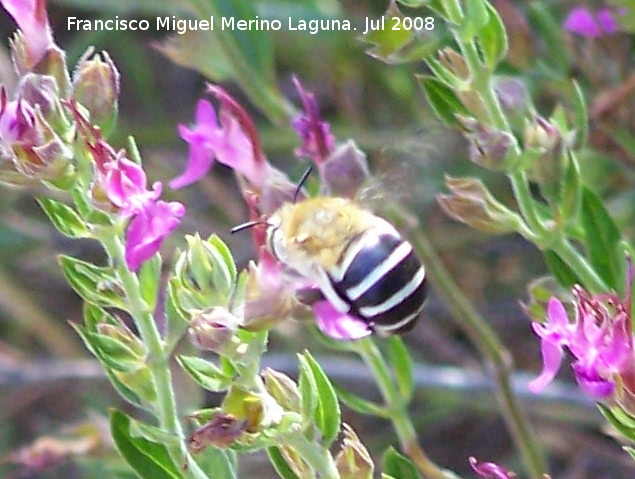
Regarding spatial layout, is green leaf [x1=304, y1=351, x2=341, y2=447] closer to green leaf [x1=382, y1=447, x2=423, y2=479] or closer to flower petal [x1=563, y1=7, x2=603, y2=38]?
green leaf [x1=382, y1=447, x2=423, y2=479]

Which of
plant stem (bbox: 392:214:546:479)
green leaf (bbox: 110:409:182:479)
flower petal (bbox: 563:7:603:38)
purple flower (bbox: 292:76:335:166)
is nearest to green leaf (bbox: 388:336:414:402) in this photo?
plant stem (bbox: 392:214:546:479)

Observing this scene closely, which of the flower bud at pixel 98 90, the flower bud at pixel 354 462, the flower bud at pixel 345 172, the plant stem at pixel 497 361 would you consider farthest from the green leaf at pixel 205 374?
the plant stem at pixel 497 361

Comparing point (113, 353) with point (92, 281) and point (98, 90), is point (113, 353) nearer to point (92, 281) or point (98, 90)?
point (92, 281)

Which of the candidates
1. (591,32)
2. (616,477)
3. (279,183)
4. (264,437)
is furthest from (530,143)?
(616,477)

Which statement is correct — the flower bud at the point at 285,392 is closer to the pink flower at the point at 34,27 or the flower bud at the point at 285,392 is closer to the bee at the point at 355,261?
the bee at the point at 355,261

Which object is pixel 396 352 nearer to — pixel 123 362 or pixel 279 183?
pixel 279 183
